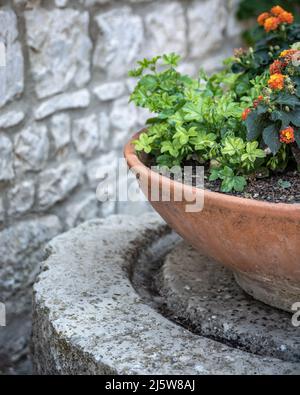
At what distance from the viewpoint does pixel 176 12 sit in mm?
2646

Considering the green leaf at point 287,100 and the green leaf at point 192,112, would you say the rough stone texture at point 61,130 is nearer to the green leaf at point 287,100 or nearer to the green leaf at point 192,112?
the green leaf at point 192,112

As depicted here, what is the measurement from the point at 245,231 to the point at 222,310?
1.13ft

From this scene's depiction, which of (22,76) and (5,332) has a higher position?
(22,76)

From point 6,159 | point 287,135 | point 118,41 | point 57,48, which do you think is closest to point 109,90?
point 118,41

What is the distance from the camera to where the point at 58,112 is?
7.61 feet

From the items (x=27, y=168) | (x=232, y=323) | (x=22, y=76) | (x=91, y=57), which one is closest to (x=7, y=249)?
(x=27, y=168)

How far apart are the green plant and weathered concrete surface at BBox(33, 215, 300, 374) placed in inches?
14.0

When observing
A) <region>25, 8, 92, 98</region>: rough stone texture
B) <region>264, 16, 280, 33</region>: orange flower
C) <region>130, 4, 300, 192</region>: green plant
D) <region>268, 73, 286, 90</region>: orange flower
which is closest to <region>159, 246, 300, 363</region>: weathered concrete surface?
<region>130, 4, 300, 192</region>: green plant

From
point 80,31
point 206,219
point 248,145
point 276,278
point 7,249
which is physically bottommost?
point 7,249

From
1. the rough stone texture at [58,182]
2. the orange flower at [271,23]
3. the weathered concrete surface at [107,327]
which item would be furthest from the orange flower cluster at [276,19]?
the rough stone texture at [58,182]

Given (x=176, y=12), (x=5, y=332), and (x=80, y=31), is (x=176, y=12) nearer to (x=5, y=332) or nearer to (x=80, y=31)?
(x=80, y=31)

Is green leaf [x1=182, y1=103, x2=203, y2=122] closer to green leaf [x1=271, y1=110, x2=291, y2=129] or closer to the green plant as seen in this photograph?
the green plant
